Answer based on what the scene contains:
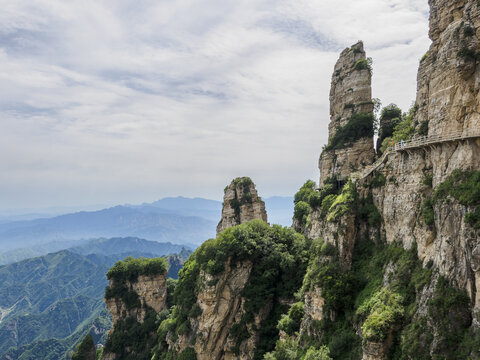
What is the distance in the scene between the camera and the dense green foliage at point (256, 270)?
4872cm

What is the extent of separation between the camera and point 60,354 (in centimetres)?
16675

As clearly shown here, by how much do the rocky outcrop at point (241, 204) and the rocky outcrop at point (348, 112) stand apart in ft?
86.7

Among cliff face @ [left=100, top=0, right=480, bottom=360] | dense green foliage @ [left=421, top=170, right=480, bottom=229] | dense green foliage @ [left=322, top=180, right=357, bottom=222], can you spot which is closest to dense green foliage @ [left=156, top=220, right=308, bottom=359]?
cliff face @ [left=100, top=0, right=480, bottom=360]

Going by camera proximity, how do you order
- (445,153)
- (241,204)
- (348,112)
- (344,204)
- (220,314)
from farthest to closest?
(241,204) → (348,112) → (220,314) → (344,204) → (445,153)

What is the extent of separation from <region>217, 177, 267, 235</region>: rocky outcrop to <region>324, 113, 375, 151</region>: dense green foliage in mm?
31981

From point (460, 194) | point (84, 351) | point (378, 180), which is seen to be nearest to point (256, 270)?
point (378, 180)

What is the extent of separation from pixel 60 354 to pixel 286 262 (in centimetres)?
18104

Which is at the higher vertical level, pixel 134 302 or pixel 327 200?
pixel 327 200

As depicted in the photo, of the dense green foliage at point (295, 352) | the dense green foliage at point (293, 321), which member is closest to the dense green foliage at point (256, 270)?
the dense green foliage at point (293, 321)

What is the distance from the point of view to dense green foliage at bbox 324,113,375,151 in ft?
172

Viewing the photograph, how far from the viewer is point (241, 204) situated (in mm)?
81000

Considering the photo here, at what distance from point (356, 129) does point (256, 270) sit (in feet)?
102

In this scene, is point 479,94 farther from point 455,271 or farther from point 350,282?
point 350,282

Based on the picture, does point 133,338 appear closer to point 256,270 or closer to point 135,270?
point 135,270
